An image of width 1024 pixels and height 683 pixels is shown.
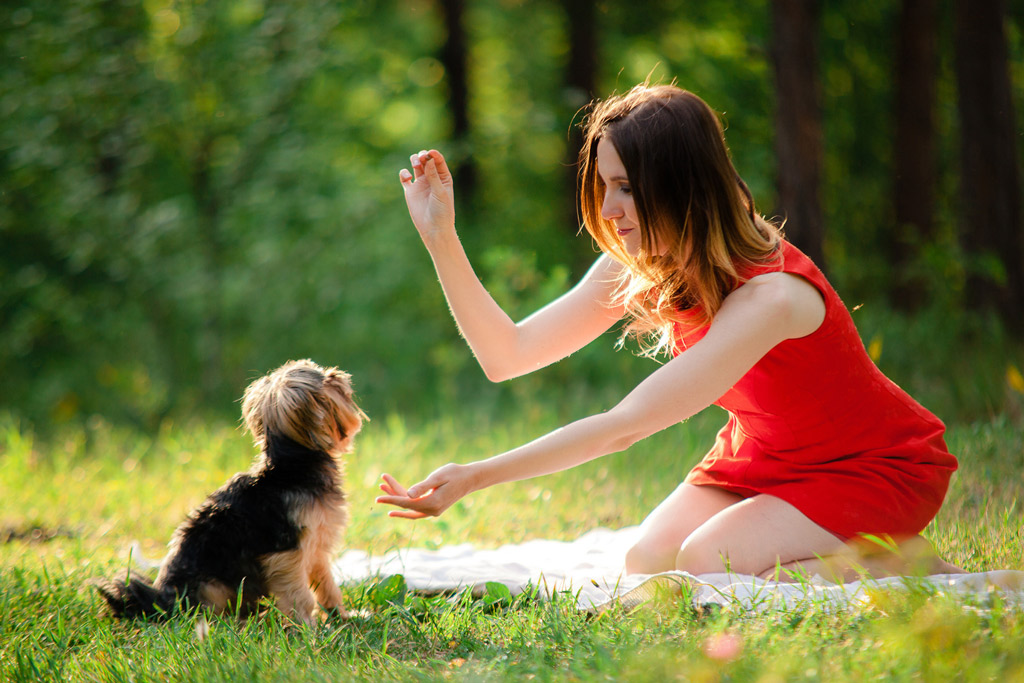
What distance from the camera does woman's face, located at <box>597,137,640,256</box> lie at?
2.97 metres

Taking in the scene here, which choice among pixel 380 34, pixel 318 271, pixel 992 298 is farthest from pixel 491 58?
pixel 992 298

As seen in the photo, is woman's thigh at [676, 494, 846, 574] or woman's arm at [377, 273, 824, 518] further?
woman's thigh at [676, 494, 846, 574]

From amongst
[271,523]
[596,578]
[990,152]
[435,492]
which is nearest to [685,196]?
[435,492]

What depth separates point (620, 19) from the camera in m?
12.7

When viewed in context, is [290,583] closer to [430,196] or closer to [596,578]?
[596,578]

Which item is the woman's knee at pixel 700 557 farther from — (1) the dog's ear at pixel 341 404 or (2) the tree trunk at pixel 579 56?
(2) the tree trunk at pixel 579 56

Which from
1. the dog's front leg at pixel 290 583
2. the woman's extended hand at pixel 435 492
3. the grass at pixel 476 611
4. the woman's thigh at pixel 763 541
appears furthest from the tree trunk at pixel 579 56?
the woman's extended hand at pixel 435 492

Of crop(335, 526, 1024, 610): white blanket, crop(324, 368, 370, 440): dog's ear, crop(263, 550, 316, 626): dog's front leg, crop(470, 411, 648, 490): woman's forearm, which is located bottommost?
crop(335, 526, 1024, 610): white blanket

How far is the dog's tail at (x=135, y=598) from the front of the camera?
3.11 metres

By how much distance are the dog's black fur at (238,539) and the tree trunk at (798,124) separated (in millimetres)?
5535

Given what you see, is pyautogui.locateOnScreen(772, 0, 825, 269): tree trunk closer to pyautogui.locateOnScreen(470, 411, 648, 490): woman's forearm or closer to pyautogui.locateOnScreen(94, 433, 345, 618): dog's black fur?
pyautogui.locateOnScreen(470, 411, 648, 490): woman's forearm

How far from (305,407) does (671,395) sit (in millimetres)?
1343

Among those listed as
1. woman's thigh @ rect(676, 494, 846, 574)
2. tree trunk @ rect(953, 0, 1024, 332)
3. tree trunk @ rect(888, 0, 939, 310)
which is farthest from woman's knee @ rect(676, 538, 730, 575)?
tree trunk @ rect(888, 0, 939, 310)

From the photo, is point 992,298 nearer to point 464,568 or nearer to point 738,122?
point 738,122
